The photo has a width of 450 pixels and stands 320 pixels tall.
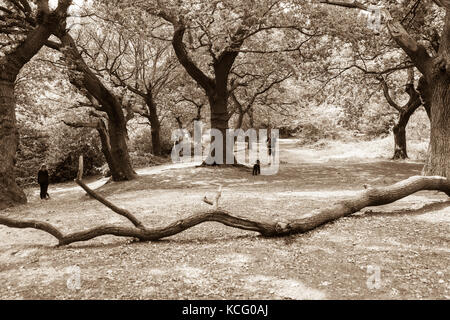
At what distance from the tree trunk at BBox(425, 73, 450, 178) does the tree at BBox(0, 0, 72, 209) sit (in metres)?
12.3

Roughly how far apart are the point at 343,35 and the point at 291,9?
2.51 m

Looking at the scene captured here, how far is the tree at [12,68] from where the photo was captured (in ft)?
37.7

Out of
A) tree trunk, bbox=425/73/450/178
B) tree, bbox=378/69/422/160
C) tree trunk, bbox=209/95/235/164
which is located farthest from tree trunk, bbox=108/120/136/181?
tree, bbox=378/69/422/160

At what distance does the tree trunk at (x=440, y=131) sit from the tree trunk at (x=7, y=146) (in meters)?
13.0

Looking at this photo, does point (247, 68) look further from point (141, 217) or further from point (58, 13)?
point (141, 217)

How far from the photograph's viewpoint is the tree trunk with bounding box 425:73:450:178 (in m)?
9.59

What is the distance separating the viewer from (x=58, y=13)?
12.2 metres

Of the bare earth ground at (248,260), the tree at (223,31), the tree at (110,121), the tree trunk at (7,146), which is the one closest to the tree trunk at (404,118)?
the tree at (223,31)

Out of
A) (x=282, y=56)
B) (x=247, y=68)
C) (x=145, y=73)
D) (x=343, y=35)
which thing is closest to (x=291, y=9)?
(x=343, y=35)

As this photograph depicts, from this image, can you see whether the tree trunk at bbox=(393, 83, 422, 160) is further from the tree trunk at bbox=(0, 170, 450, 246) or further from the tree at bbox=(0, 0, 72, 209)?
the tree at bbox=(0, 0, 72, 209)

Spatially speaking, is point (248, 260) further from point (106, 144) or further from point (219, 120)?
point (219, 120)

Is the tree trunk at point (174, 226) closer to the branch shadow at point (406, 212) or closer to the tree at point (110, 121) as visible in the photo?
the branch shadow at point (406, 212)

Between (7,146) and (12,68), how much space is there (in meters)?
2.70
